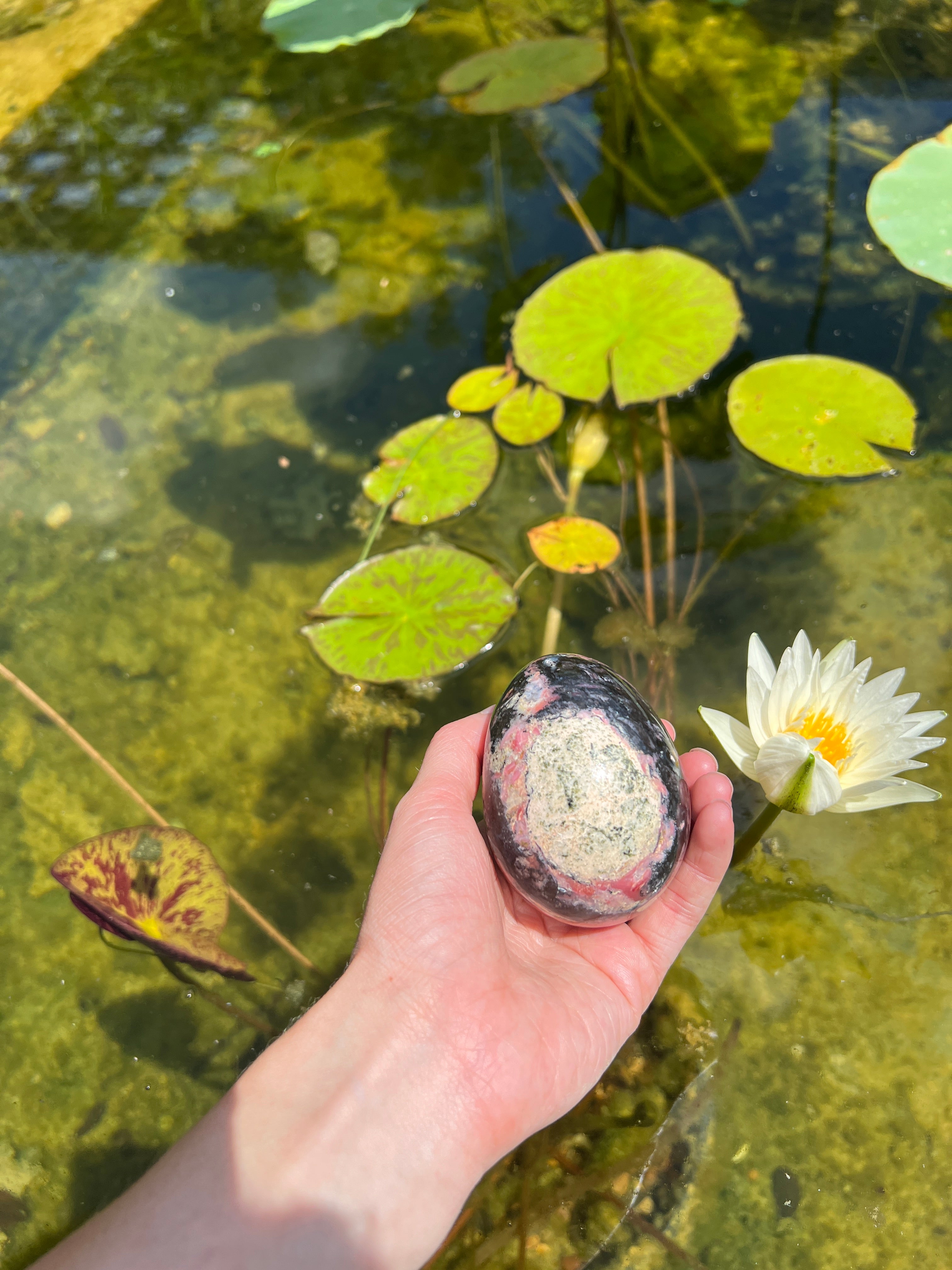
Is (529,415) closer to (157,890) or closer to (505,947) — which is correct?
(505,947)

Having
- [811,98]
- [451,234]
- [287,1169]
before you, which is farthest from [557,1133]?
[811,98]

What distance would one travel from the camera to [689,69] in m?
3.11

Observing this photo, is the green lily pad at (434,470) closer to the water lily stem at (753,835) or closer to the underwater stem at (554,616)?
the underwater stem at (554,616)

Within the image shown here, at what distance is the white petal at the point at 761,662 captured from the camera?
1.54 meters

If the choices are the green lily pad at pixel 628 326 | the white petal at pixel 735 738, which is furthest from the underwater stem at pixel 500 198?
the white petal at pixel 735 738

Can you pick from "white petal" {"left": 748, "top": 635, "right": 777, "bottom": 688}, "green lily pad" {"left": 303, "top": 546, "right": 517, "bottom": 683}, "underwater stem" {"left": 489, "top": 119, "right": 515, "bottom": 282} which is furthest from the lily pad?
"white petal" {"left": 748, "top": 635, "right": 777, "bottom": 688}

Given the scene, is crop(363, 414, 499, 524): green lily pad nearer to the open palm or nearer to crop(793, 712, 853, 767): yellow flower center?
the open palm

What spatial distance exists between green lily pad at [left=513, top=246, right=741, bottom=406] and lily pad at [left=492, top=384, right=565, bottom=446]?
0.21 feet

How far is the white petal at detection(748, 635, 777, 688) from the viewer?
5.06 ft

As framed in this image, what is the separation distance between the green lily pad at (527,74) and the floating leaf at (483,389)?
4.30 ft

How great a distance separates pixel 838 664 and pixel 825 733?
0.14 metres

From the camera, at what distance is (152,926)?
1.66 meters

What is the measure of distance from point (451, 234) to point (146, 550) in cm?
169

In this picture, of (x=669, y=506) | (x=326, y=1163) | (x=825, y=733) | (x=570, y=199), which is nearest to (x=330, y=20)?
(x=570, y=199)
